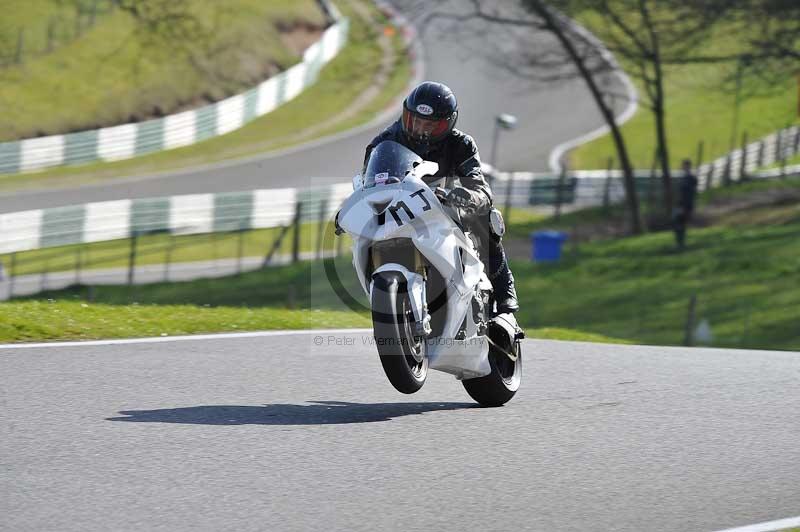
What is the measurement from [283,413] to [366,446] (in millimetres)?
926

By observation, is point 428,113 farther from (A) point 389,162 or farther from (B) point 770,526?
(B) point 770,526

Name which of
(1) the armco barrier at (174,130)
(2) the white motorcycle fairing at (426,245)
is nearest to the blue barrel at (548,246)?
(1) the armco barrier at (174,130)

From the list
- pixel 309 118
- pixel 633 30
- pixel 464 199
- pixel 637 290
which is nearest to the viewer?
pixel 464 199

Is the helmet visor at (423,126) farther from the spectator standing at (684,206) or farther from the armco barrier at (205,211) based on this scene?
the spectator standing at (684,206)

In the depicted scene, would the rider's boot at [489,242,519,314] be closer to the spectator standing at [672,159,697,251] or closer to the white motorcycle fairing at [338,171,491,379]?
the white motorcycle fairing at [338,171,491,379]

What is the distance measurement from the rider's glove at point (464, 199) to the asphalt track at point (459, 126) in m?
21.9

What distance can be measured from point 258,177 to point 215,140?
190 inches

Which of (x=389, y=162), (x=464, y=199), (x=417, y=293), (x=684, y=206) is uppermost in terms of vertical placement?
(x=389, y=162)

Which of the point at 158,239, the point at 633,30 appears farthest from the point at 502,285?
the point at 633,30

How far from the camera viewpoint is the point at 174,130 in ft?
129

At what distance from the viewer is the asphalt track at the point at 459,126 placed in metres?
32.7

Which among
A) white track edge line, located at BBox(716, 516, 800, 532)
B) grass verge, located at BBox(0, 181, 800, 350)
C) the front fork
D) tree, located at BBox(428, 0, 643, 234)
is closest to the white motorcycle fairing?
the front fork

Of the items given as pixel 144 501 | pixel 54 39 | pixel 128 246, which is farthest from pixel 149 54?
pixel 144 501

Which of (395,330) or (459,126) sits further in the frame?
(459,126)
